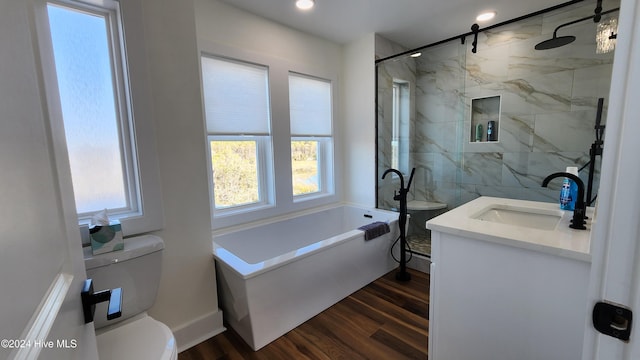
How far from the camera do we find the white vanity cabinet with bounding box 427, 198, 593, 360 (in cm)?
106

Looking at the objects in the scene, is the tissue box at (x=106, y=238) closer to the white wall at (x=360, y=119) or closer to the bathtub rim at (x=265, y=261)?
the bathtub rim at (x=265, y=261)

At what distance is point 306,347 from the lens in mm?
1795

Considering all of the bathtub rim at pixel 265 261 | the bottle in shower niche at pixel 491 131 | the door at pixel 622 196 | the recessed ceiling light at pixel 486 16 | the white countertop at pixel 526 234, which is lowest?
the bathtub rim at pixel 265 261

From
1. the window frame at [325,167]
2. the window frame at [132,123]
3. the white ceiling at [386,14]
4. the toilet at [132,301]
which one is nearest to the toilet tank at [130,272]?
the toilet at [132,301]

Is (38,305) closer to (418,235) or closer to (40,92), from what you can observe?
(40,92)

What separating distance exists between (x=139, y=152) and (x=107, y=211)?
1.24 ft

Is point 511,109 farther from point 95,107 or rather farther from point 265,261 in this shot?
point 95,107

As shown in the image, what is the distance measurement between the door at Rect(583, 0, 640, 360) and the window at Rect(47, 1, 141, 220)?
1.97 meters

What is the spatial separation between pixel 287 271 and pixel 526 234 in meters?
1.41

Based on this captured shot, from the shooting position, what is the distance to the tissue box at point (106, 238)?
1.34 m

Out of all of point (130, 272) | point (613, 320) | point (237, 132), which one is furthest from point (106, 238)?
point (613, 320)

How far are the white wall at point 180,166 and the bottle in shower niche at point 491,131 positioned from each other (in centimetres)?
306

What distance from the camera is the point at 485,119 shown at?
315 centimetres

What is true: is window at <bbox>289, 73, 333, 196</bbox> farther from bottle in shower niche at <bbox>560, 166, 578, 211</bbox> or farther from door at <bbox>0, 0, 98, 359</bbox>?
door at <bbox>0, 0, 98, 359</bbox>
